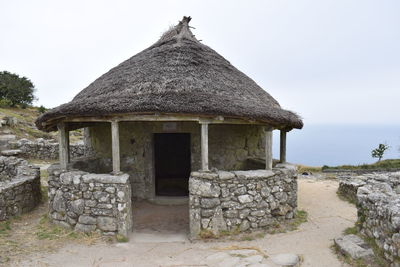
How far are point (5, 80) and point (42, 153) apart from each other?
15.6 meters

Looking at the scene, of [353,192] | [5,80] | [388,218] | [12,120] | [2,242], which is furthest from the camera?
[5,80]

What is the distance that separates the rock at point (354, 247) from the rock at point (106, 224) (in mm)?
4296

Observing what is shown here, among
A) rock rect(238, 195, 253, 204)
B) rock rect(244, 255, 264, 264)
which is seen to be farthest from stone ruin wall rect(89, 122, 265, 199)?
rock rect(244, 255, 264, 264)

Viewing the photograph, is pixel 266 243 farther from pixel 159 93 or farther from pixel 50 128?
pixel 50 128

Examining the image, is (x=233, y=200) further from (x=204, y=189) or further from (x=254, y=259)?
(x=254, y=259)

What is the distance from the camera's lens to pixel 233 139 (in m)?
8.49

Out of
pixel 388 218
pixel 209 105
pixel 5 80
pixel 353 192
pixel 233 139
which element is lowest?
pixel 353 192

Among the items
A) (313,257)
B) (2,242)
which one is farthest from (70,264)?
(313,257)

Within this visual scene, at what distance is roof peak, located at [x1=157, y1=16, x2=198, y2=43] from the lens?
945cm

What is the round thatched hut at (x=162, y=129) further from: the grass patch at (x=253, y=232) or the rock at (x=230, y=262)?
the rock at (x=230, y=262)

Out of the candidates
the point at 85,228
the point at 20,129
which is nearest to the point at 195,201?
the point at 85,228

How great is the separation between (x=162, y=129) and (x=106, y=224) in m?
3.17

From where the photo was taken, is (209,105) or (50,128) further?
(50,128)


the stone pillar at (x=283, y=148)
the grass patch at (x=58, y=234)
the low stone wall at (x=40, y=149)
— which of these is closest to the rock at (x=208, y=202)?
the grass patch at (x=58, y=234)
